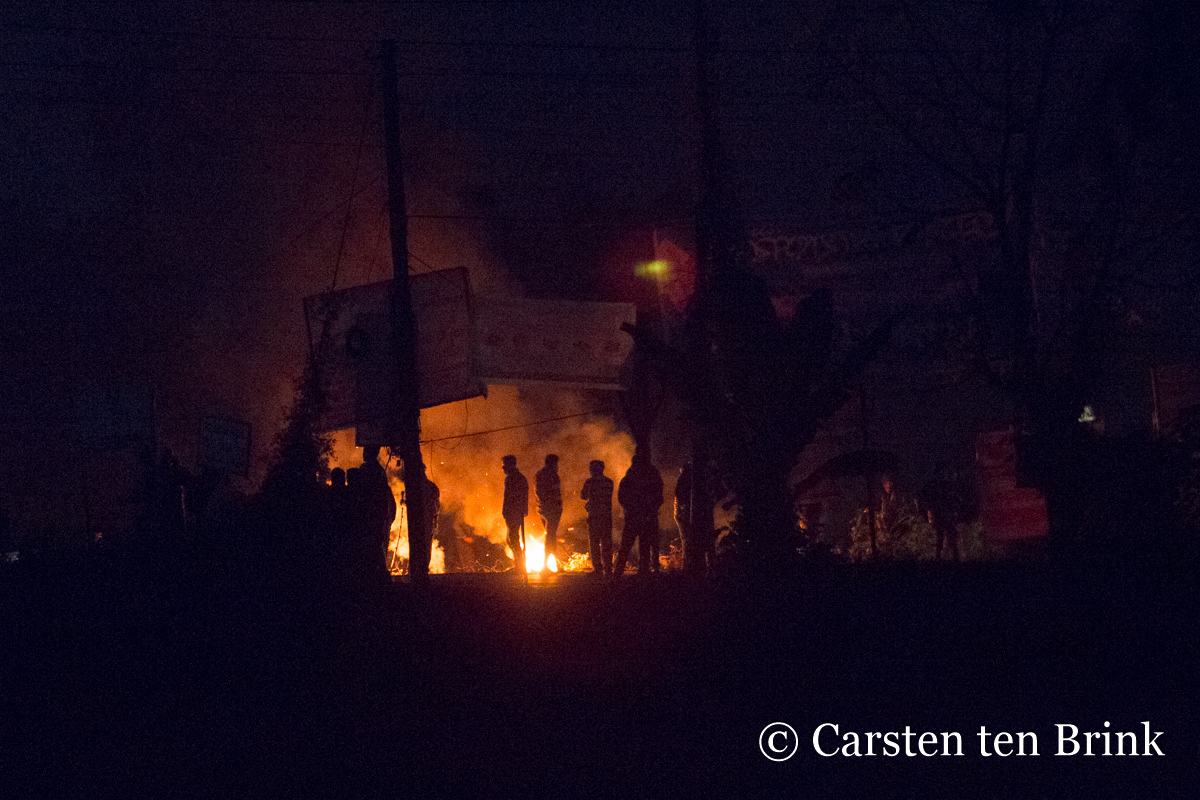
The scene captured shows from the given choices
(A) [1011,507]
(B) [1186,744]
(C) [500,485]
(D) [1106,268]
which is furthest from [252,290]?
(B) [1186,744]

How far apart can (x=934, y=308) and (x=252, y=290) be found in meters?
17.8

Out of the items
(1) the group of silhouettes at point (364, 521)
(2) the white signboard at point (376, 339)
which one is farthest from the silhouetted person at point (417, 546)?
(2) the white signboard at point (376, 339)

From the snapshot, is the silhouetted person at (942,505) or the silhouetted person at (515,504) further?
the silhouetted person at (942,505)

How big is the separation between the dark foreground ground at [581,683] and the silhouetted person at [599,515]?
159 inches

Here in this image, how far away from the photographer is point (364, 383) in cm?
2270

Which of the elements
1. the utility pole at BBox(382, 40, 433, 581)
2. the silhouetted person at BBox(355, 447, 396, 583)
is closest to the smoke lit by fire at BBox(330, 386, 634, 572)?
the utility pole at BBox(382, 40, 433, 581)

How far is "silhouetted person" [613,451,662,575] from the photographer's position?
1555cm

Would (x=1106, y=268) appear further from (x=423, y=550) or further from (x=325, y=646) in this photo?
(x=325, y=646)

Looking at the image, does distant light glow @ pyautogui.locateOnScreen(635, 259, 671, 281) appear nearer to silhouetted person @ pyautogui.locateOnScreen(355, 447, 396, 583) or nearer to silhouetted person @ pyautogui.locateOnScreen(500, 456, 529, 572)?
silhouetted person @ pyautogui.locateOnScreen(500, 456, 529, 572)

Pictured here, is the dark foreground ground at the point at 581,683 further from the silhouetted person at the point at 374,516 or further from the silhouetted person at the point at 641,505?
the silhouetted person at the point at 641,505

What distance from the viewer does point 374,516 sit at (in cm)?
1424

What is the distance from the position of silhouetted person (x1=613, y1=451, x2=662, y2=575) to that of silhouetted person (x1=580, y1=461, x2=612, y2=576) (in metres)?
0.79

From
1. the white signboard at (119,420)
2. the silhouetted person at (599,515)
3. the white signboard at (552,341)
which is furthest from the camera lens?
the white signboard at (552,341)

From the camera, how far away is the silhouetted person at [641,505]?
612 inches
